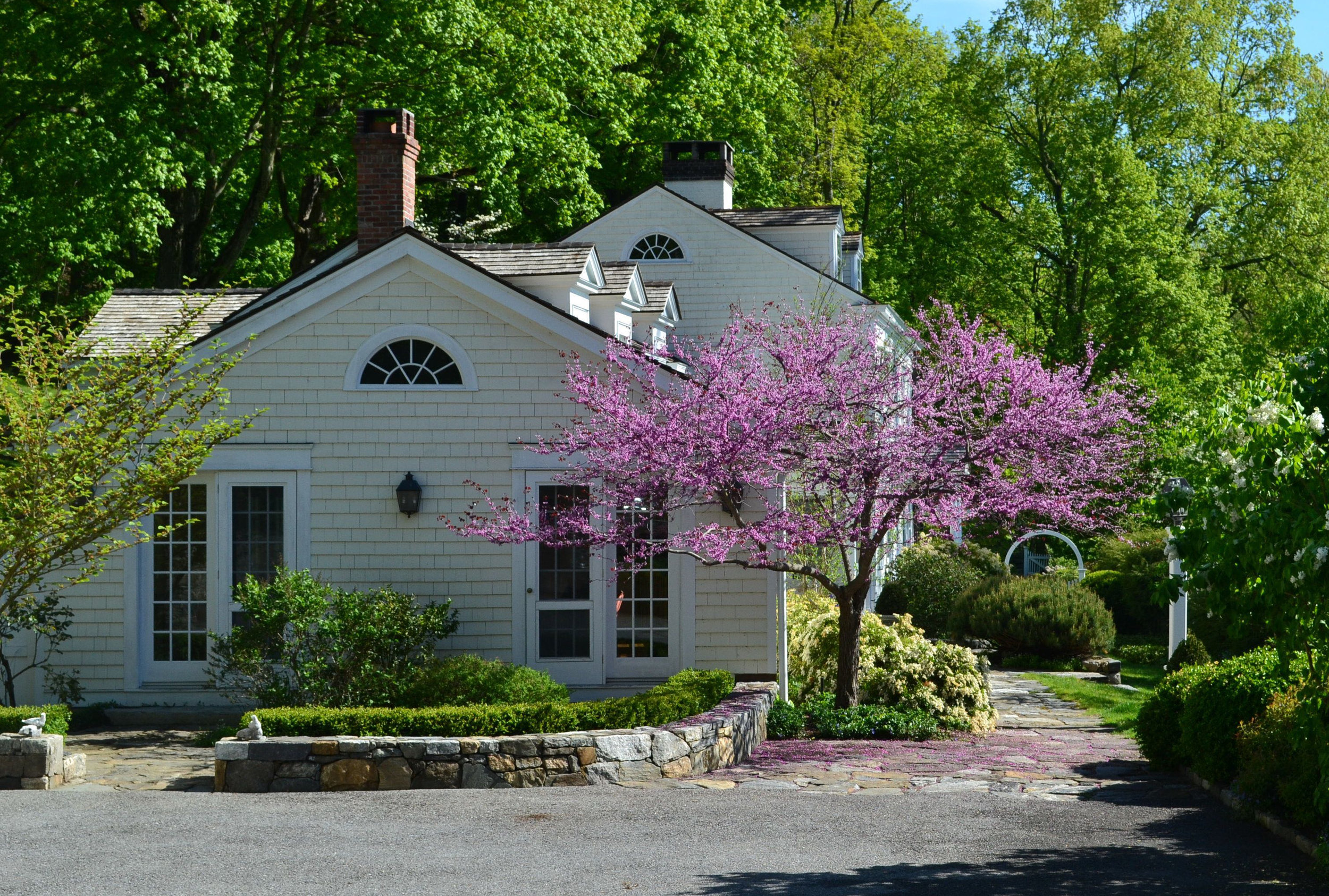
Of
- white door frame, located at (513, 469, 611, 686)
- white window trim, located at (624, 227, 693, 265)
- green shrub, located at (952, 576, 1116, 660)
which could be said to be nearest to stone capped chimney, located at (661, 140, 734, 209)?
white window trim, located at (624, 227, 693, 265)

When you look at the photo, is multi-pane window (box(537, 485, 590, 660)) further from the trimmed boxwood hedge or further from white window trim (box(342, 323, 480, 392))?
the trimmed boxwood hedge

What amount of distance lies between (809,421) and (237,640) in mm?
5544

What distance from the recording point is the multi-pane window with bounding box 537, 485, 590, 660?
44.7 ft

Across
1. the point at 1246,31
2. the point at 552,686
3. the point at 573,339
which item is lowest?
the point at 552,686

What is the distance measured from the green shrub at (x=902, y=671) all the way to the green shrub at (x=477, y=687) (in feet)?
9.42

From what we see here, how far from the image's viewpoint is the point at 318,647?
12203 mm

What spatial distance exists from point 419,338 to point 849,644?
5.24m

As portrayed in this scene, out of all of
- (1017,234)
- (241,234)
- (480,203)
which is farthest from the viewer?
(1017,234)

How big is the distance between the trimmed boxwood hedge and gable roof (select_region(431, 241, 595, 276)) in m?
5.48

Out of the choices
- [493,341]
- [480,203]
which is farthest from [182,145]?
[493,341]

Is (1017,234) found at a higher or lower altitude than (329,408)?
higher

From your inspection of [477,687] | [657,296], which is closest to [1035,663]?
[657,296]

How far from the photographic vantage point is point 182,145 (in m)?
20.8

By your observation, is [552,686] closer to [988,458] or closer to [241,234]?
[988,458]
